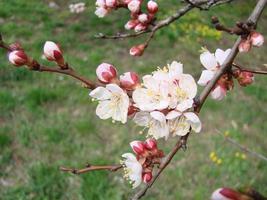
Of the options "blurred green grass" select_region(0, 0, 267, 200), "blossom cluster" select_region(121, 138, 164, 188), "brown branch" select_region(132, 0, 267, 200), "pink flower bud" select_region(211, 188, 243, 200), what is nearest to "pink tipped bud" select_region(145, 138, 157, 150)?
"blossom cluster" select_region(121, 138, 164, 188)

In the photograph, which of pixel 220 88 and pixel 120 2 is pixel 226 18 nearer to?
pixel 120 2

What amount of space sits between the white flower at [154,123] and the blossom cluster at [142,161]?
0.08 meters

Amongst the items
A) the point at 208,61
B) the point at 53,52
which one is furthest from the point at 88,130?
the point at 53,52

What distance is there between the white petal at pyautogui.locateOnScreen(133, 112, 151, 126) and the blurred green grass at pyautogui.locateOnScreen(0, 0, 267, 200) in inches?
75.7

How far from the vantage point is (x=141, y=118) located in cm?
125

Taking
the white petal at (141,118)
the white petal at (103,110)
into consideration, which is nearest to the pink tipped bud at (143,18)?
the white petal at (103,110)

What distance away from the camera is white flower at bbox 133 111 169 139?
1.19 metres

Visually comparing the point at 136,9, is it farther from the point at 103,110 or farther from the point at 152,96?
the point at 152,96

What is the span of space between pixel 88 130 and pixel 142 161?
2480mm

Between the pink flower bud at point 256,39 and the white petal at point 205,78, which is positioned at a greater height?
the pink flower bud at point 256,39

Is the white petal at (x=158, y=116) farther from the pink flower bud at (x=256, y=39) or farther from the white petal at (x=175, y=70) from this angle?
the pink flower bud at (x=256, y=39)

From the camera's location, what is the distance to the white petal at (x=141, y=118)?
1239mm

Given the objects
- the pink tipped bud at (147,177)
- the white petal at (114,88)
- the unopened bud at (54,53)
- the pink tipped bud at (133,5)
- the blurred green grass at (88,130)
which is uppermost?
the unopened bud at (54,53)

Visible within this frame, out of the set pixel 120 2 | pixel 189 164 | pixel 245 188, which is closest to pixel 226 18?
pixel 189 164
